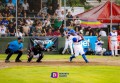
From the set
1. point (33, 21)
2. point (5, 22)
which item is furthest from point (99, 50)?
point (5, 22)

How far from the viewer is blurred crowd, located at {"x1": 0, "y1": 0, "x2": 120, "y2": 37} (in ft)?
107

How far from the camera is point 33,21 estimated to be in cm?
3288

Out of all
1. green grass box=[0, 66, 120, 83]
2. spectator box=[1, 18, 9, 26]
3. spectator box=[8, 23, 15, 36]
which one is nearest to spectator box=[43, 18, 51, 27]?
spectator box=[8, 23, 15, 36]

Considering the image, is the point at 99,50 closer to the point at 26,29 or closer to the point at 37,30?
the point at 37,30

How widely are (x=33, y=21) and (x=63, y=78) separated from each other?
16757mm

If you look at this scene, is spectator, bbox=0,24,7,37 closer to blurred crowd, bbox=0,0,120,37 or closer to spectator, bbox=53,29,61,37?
blurred crowd, bbox=0,0,120,37

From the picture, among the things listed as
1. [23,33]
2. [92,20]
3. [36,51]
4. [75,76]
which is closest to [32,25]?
[23,33]

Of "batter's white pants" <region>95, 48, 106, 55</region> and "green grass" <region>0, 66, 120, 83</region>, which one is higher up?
"green grass" <region>0, 66, 120, 83</region>

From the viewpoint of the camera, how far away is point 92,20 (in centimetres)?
3359

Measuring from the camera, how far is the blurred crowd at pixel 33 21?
107ft

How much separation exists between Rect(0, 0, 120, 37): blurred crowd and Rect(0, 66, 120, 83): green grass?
11.6 metres

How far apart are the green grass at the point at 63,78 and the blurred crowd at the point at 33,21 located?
1164 cm

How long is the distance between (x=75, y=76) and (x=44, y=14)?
1574cm

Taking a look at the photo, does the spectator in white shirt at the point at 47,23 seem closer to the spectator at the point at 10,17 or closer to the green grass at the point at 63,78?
the spectator at the point at 10,17
